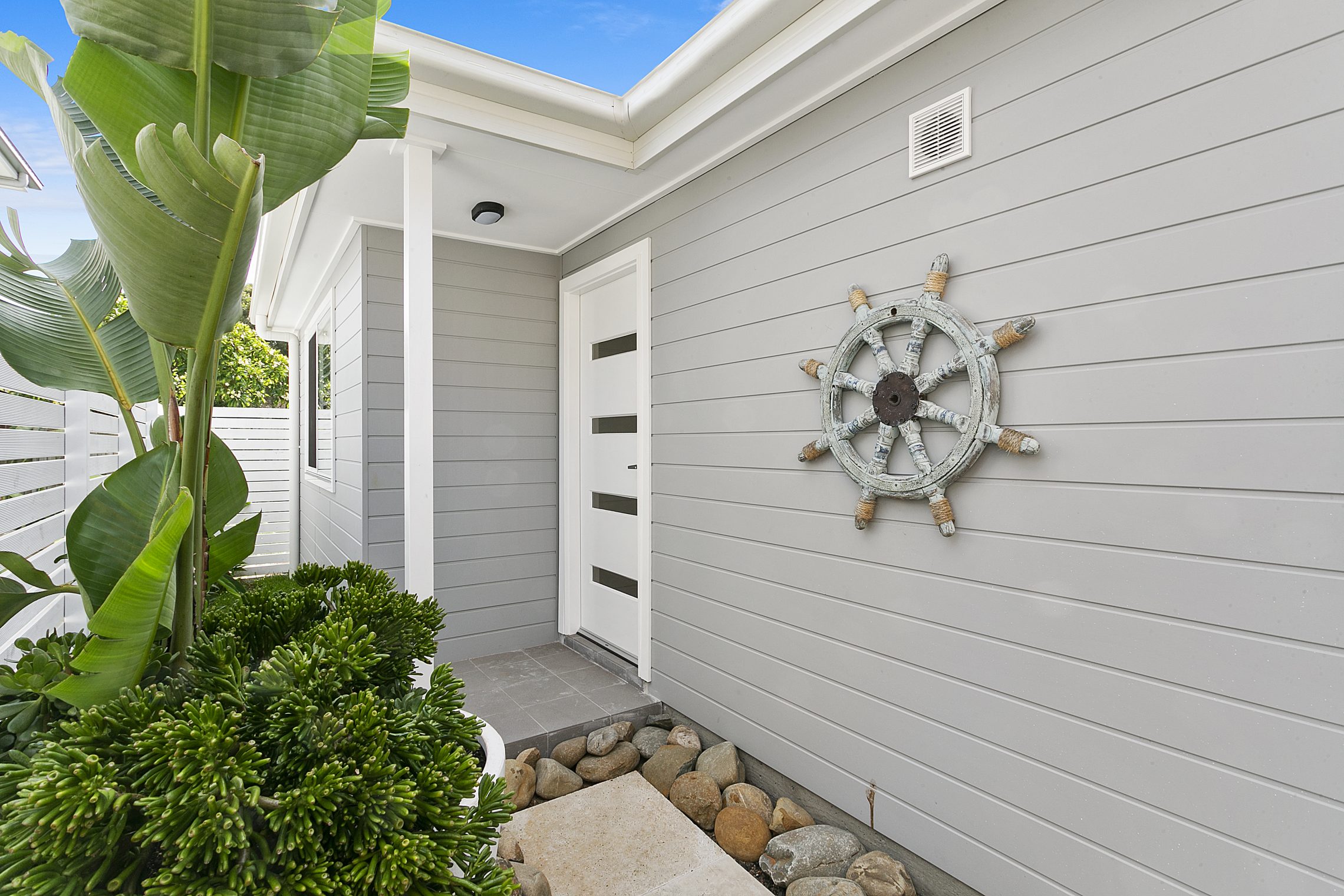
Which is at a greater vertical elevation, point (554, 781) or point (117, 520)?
point (117, 520)

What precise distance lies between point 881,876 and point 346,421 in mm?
3842

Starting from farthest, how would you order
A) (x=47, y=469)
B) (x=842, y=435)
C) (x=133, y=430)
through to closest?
(x=842, y=435) → (x=47, y=469) → (x=133, y=430)

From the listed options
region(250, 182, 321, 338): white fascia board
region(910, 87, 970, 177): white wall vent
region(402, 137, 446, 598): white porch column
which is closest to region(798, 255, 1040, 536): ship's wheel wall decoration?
region(910, 87, 970, 177): white wall vent

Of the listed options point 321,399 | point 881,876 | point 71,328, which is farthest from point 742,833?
point 321,399

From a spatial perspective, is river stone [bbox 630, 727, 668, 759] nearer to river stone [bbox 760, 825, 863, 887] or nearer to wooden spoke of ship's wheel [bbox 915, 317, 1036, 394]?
river stone [bbox 760, 825, 863, 887]

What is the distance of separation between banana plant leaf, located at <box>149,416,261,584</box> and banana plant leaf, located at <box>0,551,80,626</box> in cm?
16

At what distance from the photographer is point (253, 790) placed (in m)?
0.64

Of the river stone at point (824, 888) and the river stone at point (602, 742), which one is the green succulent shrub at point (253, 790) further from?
the river stone at point (602, 742)

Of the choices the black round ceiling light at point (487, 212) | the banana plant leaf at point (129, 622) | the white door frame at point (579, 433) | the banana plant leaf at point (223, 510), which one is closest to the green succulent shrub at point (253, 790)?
the banana plant leaf at point (129, 622)

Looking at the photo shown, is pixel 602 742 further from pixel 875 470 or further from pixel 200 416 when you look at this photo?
pixel 200 416

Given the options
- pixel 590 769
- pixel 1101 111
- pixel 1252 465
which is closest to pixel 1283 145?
pixel 1101 111

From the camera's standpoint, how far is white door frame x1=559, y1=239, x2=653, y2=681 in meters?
3.33

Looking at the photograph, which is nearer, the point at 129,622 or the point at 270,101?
the point at 129,622

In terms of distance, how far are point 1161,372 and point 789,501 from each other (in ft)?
4.15
